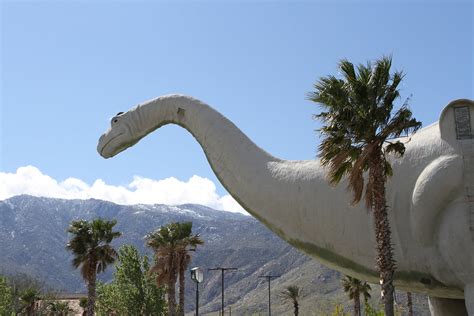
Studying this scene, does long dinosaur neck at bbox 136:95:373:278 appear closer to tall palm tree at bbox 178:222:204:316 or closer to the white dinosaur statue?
the white dinosaur statue

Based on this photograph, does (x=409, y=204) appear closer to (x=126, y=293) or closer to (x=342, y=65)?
(x=342, y=65)

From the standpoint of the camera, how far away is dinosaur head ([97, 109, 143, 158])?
12336mm

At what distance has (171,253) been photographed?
3022cm

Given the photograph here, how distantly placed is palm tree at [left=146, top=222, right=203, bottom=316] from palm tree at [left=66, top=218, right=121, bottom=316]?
2202 millimetres

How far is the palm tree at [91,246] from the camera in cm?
2945

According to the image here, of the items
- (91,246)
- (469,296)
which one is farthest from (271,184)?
(91,246)

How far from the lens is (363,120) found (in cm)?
1034

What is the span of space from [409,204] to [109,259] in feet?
74.3

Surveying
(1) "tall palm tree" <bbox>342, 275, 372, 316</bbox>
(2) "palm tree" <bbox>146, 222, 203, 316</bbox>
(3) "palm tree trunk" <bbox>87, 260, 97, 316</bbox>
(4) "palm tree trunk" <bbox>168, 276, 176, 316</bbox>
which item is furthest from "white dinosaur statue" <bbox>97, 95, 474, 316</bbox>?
(1) "tall palm tree" <bbox>342, 275, 372, 316</bbox>

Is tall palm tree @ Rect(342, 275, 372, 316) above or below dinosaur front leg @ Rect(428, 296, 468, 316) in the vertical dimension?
below

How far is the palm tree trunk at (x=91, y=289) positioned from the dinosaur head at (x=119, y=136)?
55.9 feet

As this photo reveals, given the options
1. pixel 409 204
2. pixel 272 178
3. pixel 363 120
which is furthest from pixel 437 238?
pixel 272 178

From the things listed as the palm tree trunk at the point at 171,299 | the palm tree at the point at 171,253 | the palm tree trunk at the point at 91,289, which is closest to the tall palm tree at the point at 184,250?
the palm tree at the point at 171,253

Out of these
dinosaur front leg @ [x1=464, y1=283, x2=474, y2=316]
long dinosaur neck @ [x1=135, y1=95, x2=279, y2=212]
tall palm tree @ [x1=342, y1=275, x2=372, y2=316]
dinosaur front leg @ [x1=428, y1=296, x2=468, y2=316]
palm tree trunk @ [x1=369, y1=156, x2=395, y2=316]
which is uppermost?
long dinosaur neck @ [x1=135, y1=95, x2=279, y2=212]
